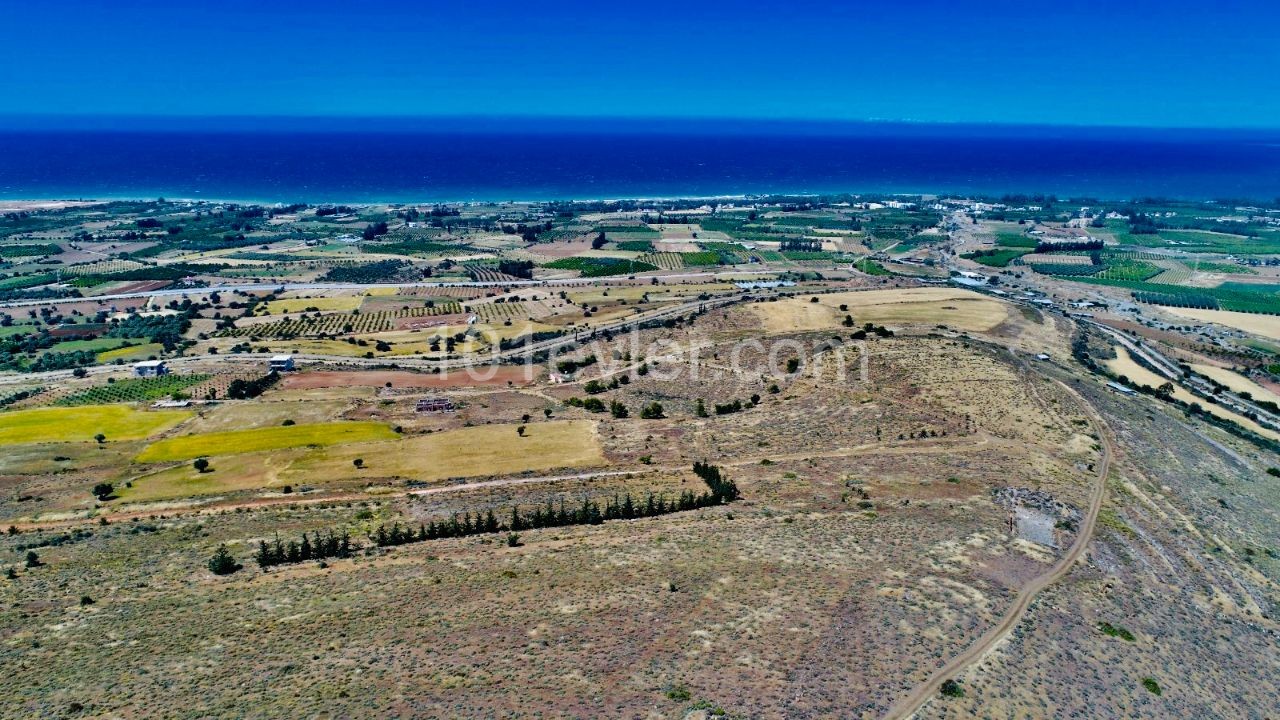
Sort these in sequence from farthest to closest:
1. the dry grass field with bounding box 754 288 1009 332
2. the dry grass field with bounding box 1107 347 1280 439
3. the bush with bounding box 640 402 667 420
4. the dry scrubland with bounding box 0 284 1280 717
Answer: the dry grass field with bounding box 754 288 1009 332 < the dry grass field with bounding box 1107 347 1280 439 < the bush with bounding box 640 402 667 420 < the dry scrubland with bounding box 0 284 1280 717

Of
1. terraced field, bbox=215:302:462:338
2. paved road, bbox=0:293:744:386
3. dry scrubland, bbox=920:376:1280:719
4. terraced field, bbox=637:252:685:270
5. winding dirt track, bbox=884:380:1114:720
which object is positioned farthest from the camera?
terraced field, bbox=637:252:685:270

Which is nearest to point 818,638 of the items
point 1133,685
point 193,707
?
point 1133,685

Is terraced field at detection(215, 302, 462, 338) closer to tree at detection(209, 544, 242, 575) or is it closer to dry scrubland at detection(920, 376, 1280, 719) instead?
tree at detection(209, 544, 242, 575)

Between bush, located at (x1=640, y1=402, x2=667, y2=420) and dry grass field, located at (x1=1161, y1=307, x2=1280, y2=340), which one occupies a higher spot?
bush, located at (x1=640, y1=402, x2=667, y2=420)

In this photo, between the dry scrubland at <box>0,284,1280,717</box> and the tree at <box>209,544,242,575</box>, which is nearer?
the dry scrubland at <box>0,284,1280,717</box>

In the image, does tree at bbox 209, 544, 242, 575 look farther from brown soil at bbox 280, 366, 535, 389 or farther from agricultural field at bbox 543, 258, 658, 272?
agricultural field at bbox 543, 258, 658, 272

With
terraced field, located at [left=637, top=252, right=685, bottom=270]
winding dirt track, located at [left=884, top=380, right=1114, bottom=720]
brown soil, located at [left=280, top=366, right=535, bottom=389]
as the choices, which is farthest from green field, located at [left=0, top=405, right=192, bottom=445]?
terraced field, located at [left=637, top=252, right=685, bottom=270]

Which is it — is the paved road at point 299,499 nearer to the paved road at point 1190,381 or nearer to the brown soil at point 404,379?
the brown soil at point 404,379

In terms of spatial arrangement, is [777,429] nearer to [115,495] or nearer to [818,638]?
[818,638]

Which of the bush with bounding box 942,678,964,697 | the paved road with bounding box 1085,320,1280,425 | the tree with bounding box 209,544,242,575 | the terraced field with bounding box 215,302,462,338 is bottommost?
the paved road with bounding box 1085,320,1280,425
